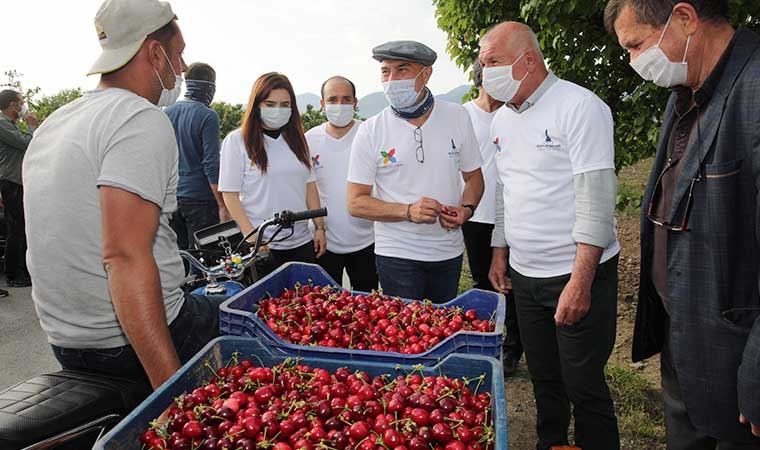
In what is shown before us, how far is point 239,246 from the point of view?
3.21 m

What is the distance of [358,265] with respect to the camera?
429 centimetres

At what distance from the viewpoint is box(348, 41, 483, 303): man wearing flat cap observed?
3.30m

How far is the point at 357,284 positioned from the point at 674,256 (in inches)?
106

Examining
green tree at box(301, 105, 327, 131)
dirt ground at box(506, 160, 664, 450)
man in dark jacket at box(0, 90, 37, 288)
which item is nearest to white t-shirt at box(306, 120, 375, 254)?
dirt ground at box(506, 160, 664, 450)

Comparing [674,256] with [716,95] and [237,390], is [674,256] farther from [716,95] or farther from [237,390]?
[237,390]

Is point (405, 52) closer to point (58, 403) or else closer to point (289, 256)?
point (289, 256)

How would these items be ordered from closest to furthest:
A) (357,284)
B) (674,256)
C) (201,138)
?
1. (674,256)
2. (357,284)
3. (201,138)

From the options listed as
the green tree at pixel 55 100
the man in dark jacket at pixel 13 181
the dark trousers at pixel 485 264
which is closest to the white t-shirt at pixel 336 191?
the dark trousers at pixel 485 264

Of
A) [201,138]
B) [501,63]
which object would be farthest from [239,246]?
[201,138]

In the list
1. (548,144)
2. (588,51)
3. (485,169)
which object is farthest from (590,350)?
(588,51)

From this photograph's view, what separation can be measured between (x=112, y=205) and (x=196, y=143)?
3381 millimetres

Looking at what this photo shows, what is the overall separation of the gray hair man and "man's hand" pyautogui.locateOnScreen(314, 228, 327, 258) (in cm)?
166

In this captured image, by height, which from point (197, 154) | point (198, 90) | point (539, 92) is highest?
point (198, 90)

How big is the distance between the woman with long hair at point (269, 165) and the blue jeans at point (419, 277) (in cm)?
100
